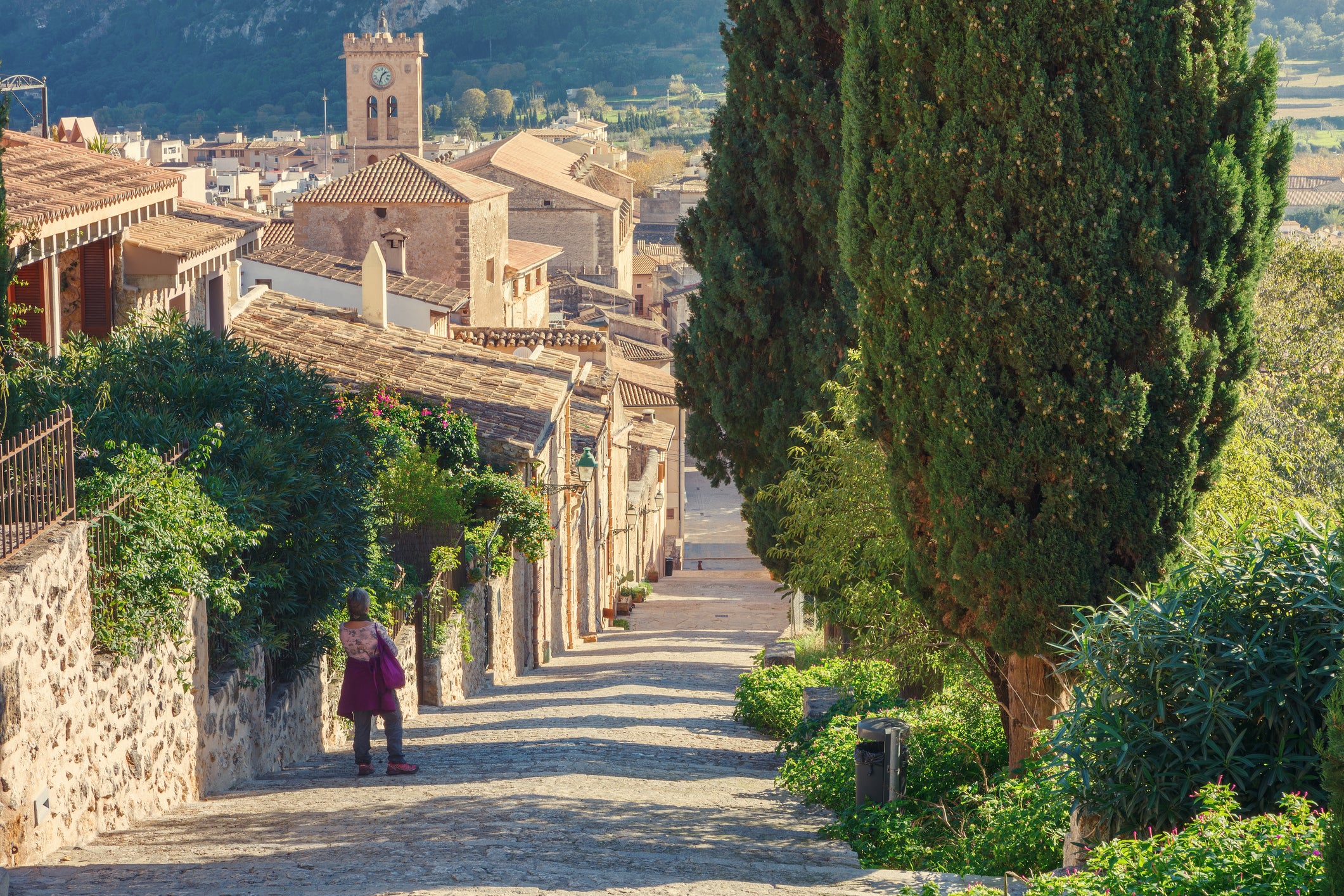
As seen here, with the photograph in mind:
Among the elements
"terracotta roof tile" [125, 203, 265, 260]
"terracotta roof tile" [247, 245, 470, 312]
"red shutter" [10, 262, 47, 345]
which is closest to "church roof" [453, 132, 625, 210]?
"terracotta roof tile" [247, 245, 470, 312]

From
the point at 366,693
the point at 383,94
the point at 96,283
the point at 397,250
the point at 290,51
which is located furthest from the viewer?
the point at 290,51

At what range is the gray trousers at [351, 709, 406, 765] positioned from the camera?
909 cm

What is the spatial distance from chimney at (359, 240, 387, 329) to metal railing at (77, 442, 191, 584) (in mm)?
15386

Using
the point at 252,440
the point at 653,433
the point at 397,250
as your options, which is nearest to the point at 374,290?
the point at 252,440

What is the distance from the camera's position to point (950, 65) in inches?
332

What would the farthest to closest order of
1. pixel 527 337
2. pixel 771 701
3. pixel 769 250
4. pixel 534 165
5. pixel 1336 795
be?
pixel 534 165 < pixel 527 337 < pixel 769 250 < pixel 771 701 < pixel 1336 795

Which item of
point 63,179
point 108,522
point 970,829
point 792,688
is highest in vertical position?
point 63,179

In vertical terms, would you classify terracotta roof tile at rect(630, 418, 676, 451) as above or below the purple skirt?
below

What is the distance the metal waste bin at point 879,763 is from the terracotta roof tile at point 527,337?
872 inches

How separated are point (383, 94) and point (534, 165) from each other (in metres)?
18.5

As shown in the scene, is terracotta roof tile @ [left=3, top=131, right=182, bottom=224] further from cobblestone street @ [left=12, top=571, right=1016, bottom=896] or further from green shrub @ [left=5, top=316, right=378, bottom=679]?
cobblestone street @ [left=12, top=571, right=1016, bottom=896]

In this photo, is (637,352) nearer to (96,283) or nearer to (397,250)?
(397,250)

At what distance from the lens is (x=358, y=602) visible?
8.94 metres

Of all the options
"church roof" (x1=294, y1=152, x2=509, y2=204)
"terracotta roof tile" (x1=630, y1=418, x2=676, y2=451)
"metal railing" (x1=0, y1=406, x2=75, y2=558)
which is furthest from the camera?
"church roof" (x1=294, y1=152, x2=509, y2=204)
